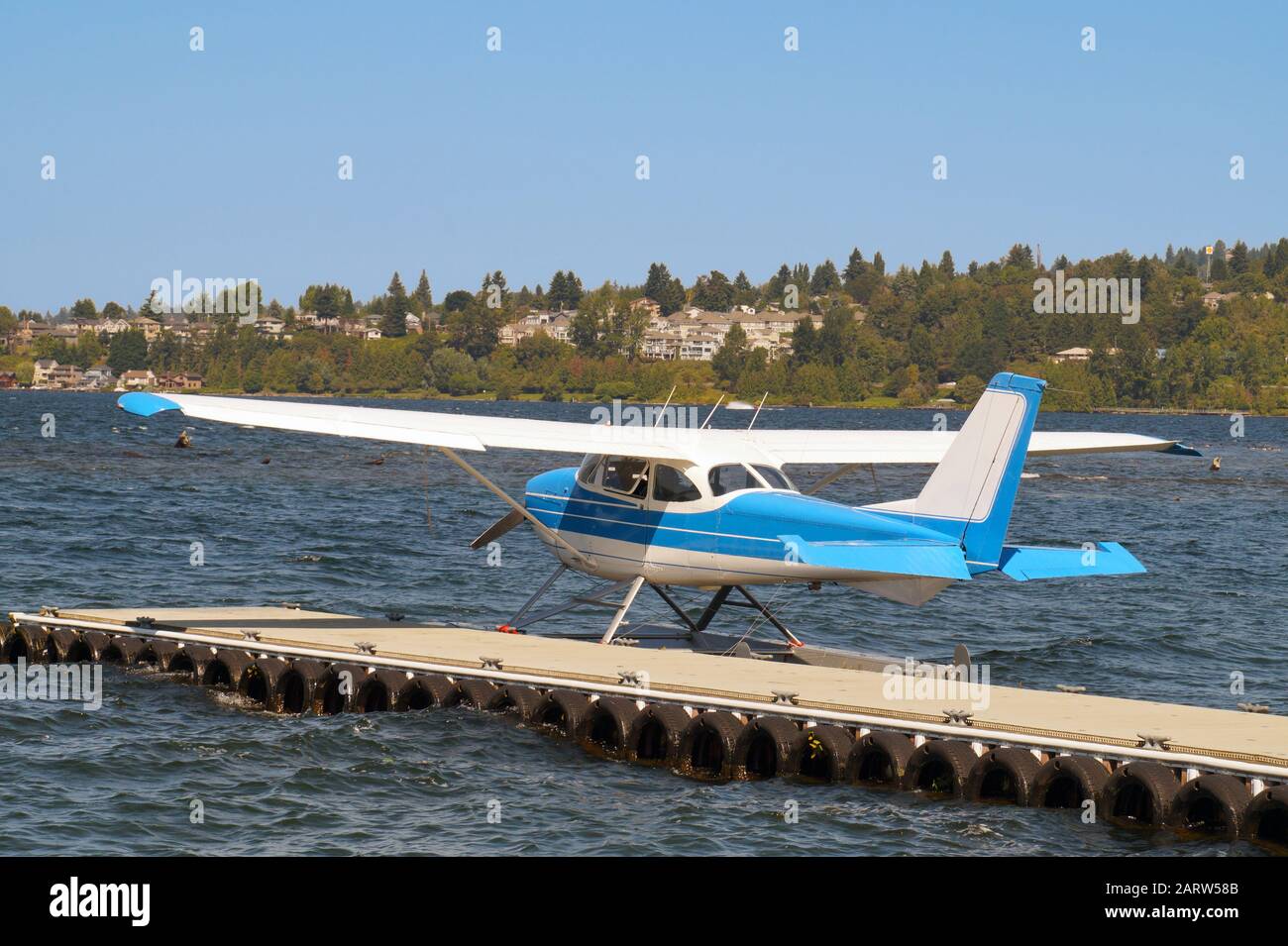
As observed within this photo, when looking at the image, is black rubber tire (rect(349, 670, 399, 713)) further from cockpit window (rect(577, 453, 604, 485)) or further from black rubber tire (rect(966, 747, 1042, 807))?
black rubber tire (rect(966, 747, 1042, 807))

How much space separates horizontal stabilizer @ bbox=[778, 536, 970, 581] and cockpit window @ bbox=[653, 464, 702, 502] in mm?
1763

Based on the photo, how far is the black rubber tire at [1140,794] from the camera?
553 inches

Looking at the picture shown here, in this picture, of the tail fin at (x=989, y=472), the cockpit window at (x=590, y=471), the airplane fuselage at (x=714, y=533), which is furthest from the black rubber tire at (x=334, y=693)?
the tail fin at (x=989, y=472)

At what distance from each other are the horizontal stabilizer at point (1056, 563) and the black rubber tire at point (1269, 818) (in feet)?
15.2

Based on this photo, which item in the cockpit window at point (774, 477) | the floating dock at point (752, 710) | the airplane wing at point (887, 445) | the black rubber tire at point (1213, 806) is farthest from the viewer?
the airplane wing at point (887, 445)

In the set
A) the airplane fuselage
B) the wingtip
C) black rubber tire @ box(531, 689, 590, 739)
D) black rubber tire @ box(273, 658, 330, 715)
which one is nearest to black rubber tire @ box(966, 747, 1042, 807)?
the airplane fuselage

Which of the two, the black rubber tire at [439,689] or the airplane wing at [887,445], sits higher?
the airplane wing at [887,445]

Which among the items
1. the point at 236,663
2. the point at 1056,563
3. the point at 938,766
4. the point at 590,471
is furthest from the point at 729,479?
the point at 236,663

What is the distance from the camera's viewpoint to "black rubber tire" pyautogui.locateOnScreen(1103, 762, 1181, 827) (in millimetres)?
14039

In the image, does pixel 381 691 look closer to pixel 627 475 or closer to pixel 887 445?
pixel 627 475

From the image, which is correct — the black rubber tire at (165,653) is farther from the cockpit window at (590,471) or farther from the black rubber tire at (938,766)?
the black rubber tire at (938,766)
